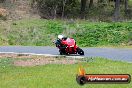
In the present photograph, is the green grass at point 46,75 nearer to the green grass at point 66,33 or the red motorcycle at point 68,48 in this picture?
the red motorcycle at point 68,48

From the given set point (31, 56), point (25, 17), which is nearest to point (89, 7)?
point (25, 17)

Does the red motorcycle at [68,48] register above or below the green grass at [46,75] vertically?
below

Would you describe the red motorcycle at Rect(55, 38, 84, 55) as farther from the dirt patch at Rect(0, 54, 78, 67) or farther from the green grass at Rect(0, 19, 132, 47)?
the green grass at Rect(0, 19, 132, 47)

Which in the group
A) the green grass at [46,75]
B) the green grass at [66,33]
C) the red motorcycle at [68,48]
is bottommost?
the green grass at [66,33]

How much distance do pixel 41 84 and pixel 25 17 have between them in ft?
99.6

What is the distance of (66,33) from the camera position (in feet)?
114

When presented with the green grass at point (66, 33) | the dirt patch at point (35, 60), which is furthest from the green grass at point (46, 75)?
the green grass at point (66, 33)

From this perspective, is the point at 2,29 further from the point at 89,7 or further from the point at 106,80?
the point at 106,80

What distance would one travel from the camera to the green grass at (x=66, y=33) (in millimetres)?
32438

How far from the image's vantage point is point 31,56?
20859mm

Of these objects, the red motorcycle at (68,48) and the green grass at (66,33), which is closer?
the red motorcycle at (68,48)

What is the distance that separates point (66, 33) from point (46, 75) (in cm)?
2036

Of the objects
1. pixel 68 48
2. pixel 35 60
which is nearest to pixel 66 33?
pixel 68 48

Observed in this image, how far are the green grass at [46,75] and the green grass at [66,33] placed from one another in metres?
13.6
